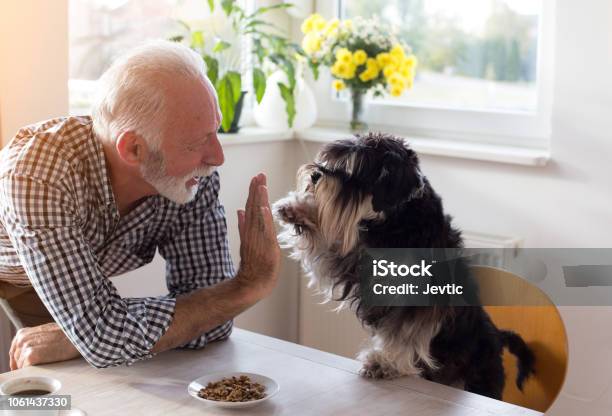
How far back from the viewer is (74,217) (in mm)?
1771

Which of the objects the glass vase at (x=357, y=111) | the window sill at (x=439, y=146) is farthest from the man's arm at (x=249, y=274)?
the glass vase at (x=357, y=111)

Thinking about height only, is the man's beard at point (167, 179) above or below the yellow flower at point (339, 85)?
below

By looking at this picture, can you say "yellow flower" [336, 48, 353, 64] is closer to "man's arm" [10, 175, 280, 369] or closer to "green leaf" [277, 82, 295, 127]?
"green leaf" [277, 82, 295, 127]


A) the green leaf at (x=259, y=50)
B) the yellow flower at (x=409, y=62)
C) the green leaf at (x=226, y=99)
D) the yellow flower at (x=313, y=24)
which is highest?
the yellow flower at (x=313, y=24)

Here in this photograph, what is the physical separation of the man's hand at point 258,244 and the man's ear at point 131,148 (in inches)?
10.1

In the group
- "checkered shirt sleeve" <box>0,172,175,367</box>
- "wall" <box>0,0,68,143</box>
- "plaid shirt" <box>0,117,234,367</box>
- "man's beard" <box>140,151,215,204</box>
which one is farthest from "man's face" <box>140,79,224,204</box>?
"wall" <box>0,0,68,143</box>

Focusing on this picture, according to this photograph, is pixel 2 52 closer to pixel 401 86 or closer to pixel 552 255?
pixel 401 86

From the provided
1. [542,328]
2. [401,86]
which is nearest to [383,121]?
[401,86]

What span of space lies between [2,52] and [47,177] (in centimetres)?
78

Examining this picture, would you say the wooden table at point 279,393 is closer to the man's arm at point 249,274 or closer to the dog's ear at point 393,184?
the man's arm at point 249,274

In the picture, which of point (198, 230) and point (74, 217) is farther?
point (198, 230)

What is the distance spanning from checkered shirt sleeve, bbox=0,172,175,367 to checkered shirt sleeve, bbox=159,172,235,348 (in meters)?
0.28

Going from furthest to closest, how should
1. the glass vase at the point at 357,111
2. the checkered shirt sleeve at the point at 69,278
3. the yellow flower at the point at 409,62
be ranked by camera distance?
the glass vase at the point at 357,111, the yellow flower at the point at 409,62, the checkered shirt sleeve at the point at 69,278

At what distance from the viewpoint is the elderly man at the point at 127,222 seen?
1709 mm
